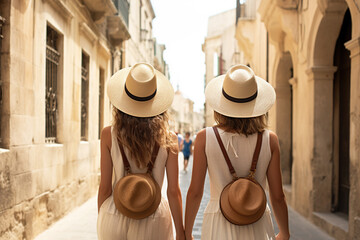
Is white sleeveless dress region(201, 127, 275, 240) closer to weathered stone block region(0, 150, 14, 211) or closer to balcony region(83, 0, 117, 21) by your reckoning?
weathered stone block region(0, 150, 14, 211)

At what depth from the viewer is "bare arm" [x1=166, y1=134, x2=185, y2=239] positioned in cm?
277

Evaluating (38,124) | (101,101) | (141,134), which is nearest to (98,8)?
(101,101)

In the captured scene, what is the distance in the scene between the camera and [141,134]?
271 cm

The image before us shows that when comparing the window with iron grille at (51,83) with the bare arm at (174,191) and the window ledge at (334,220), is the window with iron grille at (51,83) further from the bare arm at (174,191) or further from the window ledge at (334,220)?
the window ledge at (334,220)

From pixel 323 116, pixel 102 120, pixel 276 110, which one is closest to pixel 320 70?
pixel 323 116

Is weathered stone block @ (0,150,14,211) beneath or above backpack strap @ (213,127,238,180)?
beneath

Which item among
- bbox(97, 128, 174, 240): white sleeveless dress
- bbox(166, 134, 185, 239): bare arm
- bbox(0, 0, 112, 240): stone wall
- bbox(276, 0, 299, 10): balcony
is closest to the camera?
bbox(97, 128, 174, 240): white sleeveless dress

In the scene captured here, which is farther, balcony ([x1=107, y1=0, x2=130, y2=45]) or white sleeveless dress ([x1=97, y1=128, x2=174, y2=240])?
balcony ([x1=107, y1=0, x2=130, y2=45])

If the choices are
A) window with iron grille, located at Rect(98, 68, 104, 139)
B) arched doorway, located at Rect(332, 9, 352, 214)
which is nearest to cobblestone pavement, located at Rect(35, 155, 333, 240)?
arched doorway, located at Rect(332, 9, 352, 214)

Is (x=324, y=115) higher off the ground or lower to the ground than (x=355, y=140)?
higher

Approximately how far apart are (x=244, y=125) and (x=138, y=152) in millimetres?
693

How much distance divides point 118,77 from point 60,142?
16.0 feet

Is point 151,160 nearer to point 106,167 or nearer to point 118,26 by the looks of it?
point 106,167

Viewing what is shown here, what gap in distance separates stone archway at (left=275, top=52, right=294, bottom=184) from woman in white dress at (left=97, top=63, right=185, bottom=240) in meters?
8.09
